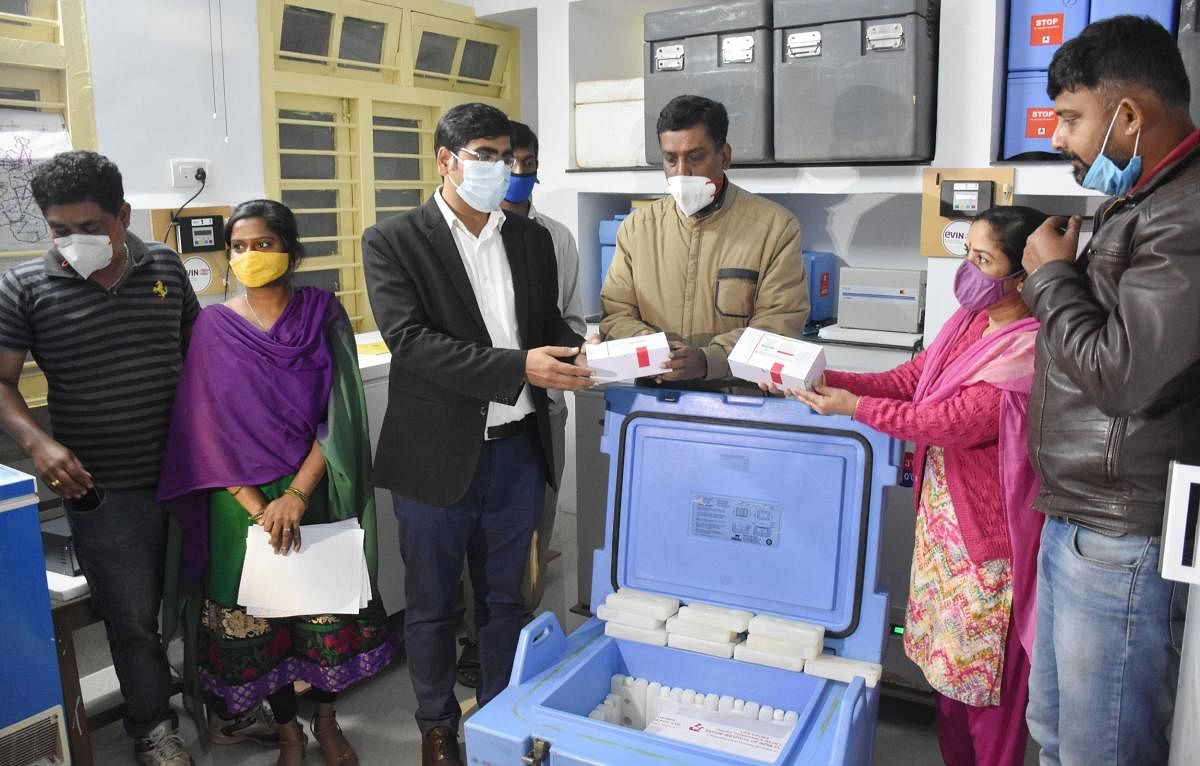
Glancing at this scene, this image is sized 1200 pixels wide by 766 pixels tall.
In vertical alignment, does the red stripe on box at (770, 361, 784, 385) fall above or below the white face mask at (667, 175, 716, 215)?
below

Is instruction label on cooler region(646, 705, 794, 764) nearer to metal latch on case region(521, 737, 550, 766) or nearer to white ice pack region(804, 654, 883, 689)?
white ice pack region(804, 654, 883, 689)

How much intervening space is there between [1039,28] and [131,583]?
9.01ft

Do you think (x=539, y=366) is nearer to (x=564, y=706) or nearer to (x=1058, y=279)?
(x=564, y=706)

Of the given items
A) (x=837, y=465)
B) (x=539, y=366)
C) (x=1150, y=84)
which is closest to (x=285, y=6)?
(x=539, y=366)

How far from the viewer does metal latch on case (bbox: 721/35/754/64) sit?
305 centimetres

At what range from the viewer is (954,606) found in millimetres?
1808

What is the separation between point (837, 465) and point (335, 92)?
259 centimetres

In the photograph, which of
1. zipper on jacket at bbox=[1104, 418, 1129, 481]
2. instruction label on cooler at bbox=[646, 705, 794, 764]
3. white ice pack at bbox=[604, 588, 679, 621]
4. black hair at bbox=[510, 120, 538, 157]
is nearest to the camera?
zipper on jacket at bbox=[1104, 418, 1129, 481]

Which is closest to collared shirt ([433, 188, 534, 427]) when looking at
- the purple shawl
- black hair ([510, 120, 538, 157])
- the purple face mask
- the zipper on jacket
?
the purple shawl

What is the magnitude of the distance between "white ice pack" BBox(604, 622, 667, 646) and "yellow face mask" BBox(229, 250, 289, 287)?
110 cm

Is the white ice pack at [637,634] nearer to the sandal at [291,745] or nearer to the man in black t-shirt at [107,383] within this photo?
the sandal at [291,745]

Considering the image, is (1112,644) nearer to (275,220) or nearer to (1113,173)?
(1113,173)

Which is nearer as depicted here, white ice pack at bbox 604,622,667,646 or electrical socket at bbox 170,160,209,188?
white ice pack at bbox 604,622,667,646

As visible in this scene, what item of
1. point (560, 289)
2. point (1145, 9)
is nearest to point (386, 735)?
point (560, 289)
